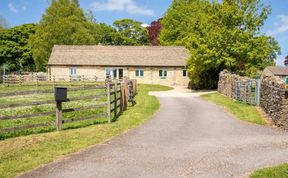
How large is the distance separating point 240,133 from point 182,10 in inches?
2262

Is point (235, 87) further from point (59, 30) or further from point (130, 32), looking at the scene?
point (130, 32)

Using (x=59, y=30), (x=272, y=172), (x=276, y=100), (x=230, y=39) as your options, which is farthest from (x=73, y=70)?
(x=272, y=172)

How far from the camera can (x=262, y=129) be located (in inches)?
569

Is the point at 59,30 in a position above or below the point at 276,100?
above

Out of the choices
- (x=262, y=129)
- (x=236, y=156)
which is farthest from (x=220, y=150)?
(x=262, y=129)

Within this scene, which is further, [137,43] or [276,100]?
[137,43]

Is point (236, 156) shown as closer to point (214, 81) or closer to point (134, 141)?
point (134, 141)

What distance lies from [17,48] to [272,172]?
79.3 m

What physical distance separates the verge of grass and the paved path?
28 cm

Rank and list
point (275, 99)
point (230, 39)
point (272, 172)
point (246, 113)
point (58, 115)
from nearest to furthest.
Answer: point (272, 172) → point (58, 115) → point (275, 99) → point (246, 113) → point (230, 39)

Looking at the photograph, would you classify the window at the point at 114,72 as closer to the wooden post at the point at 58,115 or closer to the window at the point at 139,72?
the window at the point at 139,72

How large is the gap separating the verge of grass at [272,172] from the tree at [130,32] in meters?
79.3

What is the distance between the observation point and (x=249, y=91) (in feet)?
74.0

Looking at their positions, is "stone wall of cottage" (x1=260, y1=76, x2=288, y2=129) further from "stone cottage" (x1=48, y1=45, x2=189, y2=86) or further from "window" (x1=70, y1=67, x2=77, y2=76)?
"window" (x1=70, y1=67, x2=77, y2=76)
